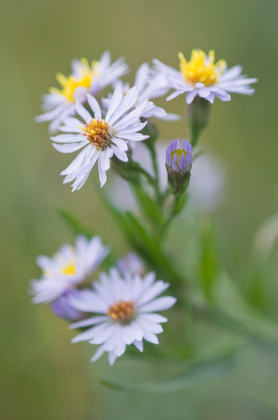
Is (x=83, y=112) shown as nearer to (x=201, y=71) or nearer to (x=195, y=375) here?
(x=201, y=71)

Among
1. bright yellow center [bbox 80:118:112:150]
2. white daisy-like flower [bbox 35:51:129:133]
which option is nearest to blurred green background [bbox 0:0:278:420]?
white daisy-like flower [bbox 35:51:129:133]

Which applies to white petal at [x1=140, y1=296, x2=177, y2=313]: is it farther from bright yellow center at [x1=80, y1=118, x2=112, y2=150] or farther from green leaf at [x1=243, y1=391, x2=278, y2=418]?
green leaf at [x1=243, y1=391, x2=278, y2=418]

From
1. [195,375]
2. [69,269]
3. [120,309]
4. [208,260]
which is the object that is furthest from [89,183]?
[120,309]

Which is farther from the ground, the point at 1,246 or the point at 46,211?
the point at 46,211

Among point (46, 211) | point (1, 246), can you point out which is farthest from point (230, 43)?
point (1, 246)

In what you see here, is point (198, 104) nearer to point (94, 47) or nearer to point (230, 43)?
point (230, 43)
